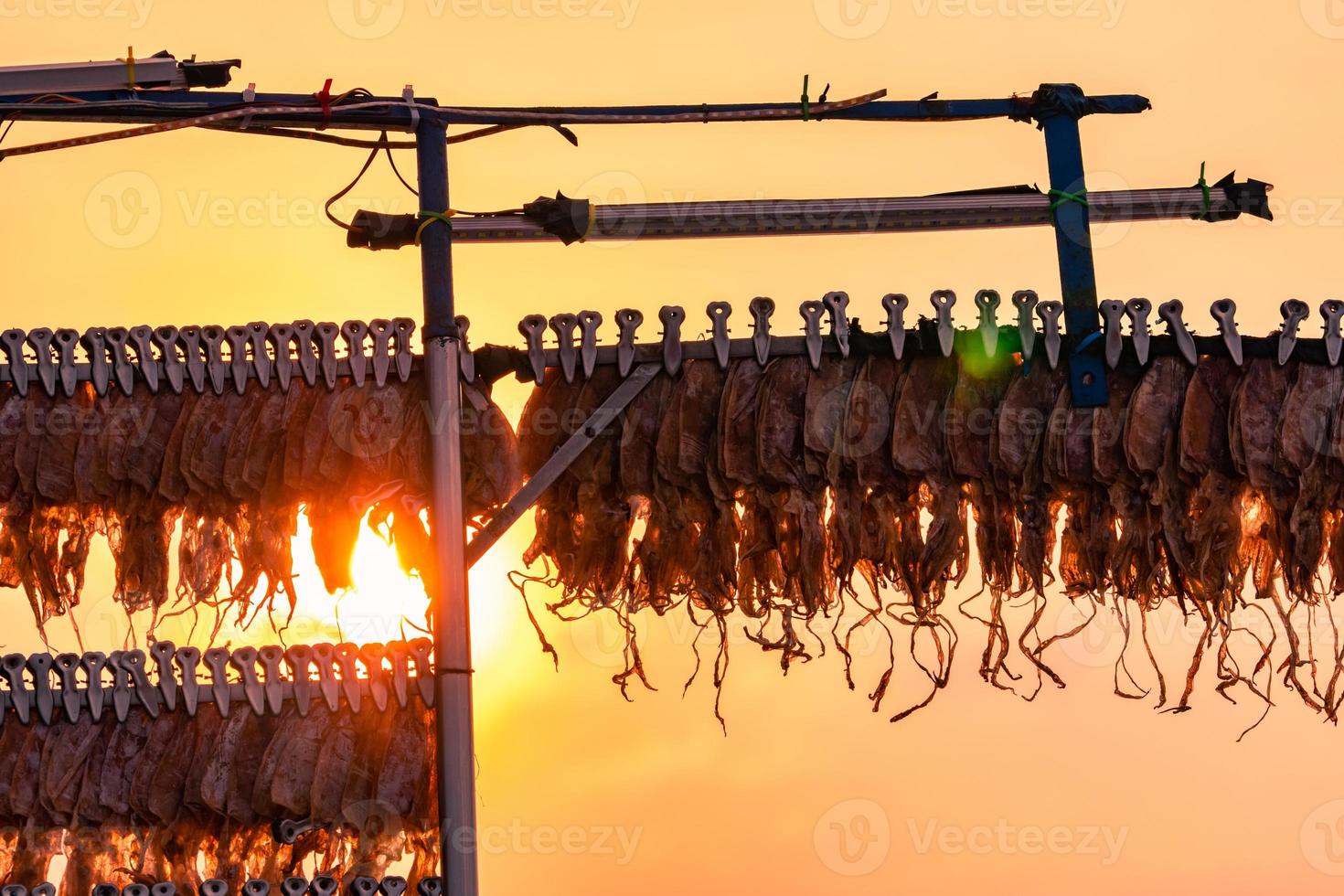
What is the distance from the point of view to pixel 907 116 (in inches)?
276

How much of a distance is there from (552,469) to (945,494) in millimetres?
1221

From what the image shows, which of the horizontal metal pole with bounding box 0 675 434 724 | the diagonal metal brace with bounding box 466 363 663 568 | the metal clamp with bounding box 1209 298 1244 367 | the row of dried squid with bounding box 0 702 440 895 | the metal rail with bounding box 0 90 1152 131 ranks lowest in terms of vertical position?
the row of dried squid with bounding box 0 702 440 895

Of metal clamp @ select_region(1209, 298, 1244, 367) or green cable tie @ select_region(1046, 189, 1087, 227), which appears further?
green cable tie @ select_region(1046, 189, 1087, 227)

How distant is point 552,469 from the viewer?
6.77m

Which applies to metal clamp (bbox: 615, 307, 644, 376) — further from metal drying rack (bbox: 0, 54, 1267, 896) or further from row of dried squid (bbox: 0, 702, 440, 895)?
row of dried squid (bbox: 0, 702, 440, 895)

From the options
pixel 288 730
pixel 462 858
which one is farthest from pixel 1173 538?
pixel 288 730

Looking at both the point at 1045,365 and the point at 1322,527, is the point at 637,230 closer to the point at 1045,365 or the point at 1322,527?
the point at 1045,365

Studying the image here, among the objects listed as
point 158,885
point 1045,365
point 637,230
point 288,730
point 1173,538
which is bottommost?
point 158,885

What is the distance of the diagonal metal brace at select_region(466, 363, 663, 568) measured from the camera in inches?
266

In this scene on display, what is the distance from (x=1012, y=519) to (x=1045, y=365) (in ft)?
1.62

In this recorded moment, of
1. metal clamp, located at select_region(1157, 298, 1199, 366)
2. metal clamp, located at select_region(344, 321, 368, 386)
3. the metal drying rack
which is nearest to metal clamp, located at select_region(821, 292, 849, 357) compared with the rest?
the metal drying rack

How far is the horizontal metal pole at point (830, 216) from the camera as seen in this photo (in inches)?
270

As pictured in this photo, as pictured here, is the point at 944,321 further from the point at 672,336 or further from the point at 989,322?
the point at 672,336

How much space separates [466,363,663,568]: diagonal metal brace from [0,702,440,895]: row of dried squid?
1.85 ft
